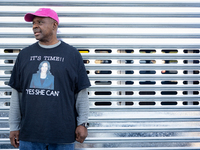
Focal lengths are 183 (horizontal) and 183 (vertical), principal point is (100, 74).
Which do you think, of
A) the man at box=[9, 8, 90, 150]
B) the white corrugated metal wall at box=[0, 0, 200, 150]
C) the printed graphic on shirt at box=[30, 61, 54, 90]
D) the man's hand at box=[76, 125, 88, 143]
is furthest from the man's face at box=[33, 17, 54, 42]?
the man's hand at box=[76, 125, 88, 143]

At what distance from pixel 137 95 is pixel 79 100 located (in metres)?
1.15

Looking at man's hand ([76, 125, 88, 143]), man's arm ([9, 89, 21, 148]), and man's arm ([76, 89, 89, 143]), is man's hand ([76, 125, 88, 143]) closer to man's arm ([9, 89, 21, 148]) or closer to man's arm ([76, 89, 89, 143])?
man's arm ([76, 89, 89, 143])

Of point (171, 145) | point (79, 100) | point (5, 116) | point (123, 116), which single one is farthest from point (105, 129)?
point (5, 116)

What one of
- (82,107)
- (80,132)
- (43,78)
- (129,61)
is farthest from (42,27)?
(129,61)

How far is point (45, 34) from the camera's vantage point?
7.48 feet

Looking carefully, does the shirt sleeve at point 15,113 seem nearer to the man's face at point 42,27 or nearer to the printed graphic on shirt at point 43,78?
the printed graphic on shirt at point 43,78

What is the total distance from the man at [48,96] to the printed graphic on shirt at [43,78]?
0.5 inches

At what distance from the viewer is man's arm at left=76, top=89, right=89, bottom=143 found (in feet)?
7.59

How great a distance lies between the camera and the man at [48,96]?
2188mm

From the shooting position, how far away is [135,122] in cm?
311

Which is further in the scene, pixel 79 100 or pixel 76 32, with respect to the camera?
pixel 76 32

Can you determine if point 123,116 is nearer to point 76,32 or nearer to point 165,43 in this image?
point 165,43

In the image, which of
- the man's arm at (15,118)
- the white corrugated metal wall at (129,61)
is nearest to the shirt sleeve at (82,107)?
the white corrugated metal wall at (129,61)

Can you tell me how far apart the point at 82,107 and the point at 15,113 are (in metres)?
0.87
